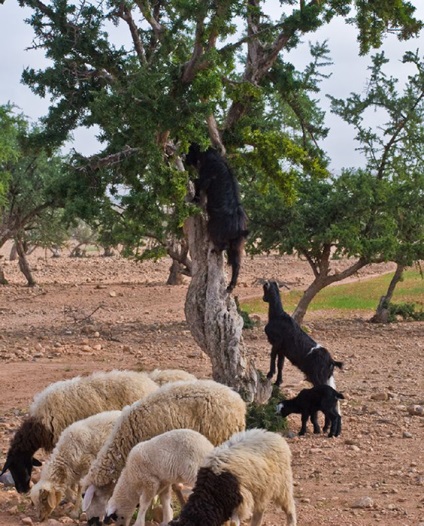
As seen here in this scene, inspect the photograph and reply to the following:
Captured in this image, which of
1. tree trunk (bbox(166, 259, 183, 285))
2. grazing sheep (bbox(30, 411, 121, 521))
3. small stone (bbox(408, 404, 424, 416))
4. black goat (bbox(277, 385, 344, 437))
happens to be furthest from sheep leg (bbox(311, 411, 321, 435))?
tree trunk (bbox(166, 259, 183, 285))

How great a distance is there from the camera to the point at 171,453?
7.50 meters

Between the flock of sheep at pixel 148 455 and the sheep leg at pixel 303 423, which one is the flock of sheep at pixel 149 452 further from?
the sheep leg at pixel 303 423

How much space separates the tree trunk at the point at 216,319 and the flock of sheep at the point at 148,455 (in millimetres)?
2226

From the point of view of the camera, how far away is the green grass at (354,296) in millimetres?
28484

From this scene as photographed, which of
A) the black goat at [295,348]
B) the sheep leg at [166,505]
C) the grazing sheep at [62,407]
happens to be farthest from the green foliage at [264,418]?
the sheep leg at [166,505]

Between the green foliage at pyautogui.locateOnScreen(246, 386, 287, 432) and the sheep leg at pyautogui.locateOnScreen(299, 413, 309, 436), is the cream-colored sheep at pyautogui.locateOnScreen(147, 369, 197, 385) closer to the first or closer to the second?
the green foliage at pyautogui.locateOnScreen(246, 386, 287, 432)

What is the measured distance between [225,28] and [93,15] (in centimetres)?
213

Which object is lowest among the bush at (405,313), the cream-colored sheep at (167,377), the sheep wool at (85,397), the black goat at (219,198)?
the sheep wool at (85,397)

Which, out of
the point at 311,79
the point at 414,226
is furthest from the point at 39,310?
the point at 311,79

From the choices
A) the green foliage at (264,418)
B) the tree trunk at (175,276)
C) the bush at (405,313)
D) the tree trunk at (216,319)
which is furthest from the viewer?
the tree trunk at (175,276)

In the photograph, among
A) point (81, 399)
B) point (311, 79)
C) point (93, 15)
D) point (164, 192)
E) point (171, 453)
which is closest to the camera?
point (171, 453)

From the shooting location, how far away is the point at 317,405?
37.4ft

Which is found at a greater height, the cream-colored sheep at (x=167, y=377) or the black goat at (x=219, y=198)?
the black goat at (x=219, y=198)

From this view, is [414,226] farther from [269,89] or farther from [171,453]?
[171,453]
